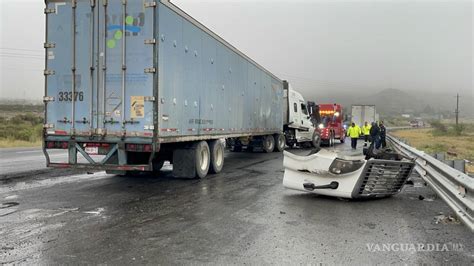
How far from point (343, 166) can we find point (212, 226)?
2916 millimetres

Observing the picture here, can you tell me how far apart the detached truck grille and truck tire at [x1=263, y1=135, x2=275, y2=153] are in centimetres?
1237

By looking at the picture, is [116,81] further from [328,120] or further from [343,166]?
[328,120]

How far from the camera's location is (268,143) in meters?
20.9

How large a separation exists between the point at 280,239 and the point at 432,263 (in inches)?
69.4

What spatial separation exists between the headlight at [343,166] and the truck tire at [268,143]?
12909mm

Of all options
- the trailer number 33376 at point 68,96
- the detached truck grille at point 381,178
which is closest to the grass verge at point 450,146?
the detached truck grille at point 381,178

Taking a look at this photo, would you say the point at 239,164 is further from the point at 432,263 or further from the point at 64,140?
the point at 432,263

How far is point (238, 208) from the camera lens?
283 inches

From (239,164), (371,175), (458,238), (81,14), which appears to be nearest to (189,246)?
(458,238)

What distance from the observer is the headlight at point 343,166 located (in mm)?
7496

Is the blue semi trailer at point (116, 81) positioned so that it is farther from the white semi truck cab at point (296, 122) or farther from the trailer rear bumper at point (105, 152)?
the white semi truck cab at point (296, 122)

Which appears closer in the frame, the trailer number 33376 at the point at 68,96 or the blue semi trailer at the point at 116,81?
the blue semi trailer at the point at 116,81

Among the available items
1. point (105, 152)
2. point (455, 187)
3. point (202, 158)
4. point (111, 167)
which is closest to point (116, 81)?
point (105, 152)

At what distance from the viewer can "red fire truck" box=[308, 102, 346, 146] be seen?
26938 mm
